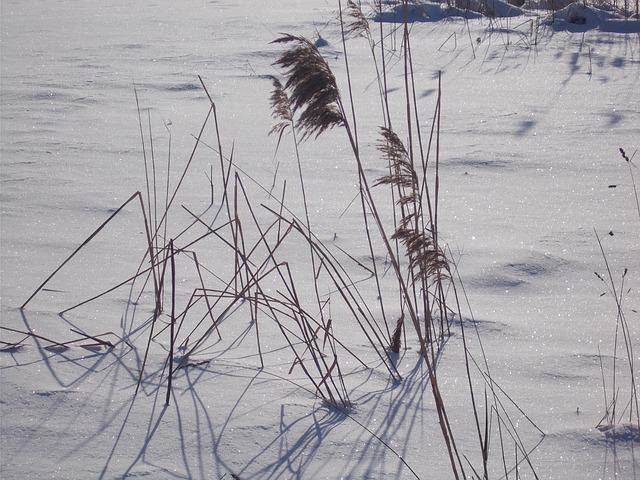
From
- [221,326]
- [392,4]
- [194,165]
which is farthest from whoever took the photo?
[392,4]

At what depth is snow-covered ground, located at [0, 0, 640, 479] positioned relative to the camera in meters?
1.31

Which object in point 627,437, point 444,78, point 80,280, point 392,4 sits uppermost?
point 392,4

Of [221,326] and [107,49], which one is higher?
[107,49]

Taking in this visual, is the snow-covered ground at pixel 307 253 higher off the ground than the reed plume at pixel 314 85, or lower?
lower

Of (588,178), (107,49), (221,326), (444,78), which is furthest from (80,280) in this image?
(107,49)

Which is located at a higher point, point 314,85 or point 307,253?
point 314,85

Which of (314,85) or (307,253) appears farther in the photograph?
(307,253)

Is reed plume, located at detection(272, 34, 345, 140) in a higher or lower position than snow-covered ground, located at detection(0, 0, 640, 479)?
higher

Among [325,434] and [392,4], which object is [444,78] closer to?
[392,4]

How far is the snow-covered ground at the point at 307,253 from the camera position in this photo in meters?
1.31

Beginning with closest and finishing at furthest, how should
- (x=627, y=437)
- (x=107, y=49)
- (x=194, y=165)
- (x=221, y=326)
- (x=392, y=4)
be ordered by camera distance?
1. (x=627, y=437)
2. (x=221, y=326)
3. (x=194, y=165)
4. (x=107, y=49)
5. (x=392, y=4)

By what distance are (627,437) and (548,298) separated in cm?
63

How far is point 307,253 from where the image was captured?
2.18 m

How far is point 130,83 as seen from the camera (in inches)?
158
